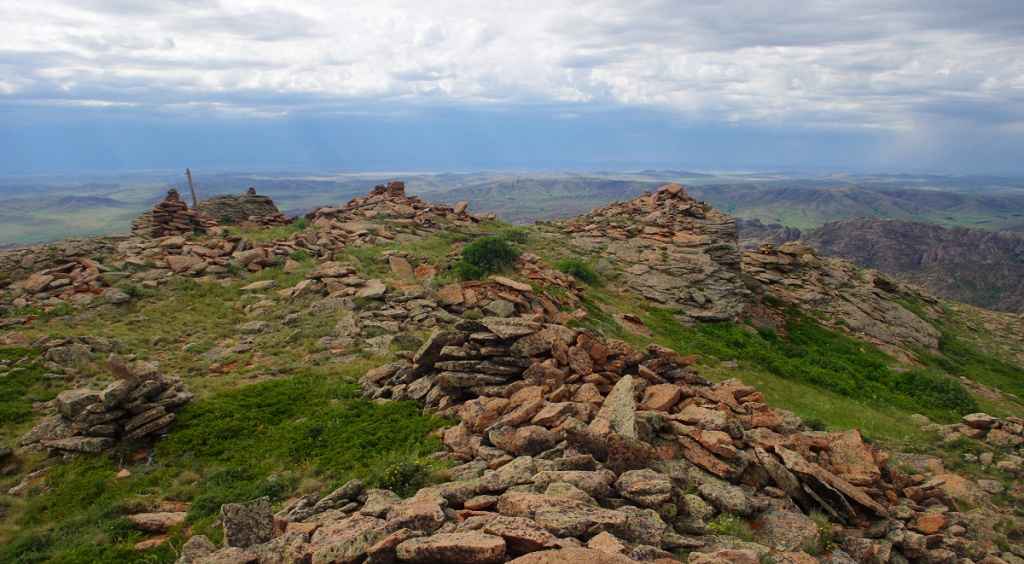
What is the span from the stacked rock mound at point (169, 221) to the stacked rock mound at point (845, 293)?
42.7 m

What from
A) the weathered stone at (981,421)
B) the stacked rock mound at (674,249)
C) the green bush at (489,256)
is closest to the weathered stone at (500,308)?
the green bush at (489,256)

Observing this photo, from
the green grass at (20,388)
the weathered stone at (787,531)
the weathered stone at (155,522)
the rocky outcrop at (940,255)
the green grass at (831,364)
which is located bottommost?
the rocky outcrop at (940,255)

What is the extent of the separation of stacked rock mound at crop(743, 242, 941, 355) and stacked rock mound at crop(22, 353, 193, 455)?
3742cm

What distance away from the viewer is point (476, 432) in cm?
1173

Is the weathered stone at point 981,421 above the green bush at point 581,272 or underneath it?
underneath

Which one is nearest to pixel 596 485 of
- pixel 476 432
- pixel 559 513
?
pixel 559 513

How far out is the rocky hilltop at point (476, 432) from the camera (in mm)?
7551

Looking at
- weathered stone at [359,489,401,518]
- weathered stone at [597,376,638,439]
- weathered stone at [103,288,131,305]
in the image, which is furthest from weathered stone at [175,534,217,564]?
weathered stone at [103,288,131,305]

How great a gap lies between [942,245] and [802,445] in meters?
195

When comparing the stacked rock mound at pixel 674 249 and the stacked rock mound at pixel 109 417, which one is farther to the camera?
the stacked rock mound at pixel 674 249

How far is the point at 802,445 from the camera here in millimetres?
12039

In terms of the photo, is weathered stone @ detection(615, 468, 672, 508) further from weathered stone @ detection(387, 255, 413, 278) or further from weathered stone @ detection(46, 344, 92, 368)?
weathered stone @ detection(387, 255, 413, 278)

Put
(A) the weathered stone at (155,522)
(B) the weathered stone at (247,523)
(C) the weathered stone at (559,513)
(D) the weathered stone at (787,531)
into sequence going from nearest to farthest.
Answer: (C) the weathered stone at (559,513), (B) the weathered stone at (247,523), (D) the weathered stone at (787,531), (A) the weathered stone at (155,522)

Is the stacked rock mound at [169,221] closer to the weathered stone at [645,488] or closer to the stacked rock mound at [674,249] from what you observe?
the stacked rock mound at [674,249]
